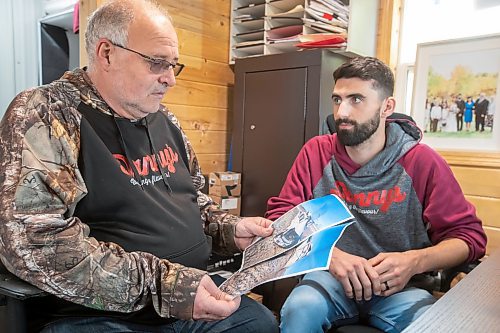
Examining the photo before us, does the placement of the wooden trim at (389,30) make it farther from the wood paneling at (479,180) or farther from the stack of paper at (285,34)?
the wood paneling at (479,180)

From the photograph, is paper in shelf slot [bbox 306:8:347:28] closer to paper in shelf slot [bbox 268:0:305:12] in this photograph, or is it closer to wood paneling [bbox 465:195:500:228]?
paper in shelf slot [bbox 268:0:305:12]

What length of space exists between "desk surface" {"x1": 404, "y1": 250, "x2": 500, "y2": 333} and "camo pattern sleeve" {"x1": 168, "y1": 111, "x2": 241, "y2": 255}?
0.67 meters

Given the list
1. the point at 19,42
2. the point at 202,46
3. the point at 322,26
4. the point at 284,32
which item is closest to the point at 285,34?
the point at 284,32

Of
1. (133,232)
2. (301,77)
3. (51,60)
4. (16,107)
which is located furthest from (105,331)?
(51,60)

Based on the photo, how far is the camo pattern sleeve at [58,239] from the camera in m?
0.83

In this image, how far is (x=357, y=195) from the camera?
1.38m

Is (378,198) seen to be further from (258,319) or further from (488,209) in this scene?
(488,209)

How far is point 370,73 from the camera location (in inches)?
55.4

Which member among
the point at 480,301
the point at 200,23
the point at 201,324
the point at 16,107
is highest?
the point at 200,23

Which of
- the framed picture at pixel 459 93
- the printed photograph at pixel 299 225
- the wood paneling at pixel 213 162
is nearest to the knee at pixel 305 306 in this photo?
the printed photograph at pixel 299 225

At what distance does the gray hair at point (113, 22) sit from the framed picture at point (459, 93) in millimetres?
1537

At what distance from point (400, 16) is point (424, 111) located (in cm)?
60

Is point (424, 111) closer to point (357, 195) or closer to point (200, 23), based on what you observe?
point (357, 195)

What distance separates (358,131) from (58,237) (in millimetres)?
1019
